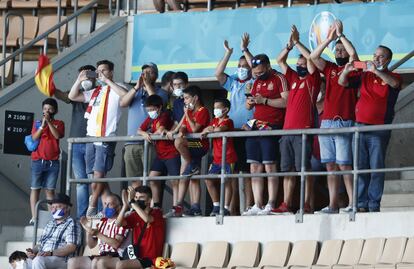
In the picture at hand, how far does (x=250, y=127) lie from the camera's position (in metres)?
17.0

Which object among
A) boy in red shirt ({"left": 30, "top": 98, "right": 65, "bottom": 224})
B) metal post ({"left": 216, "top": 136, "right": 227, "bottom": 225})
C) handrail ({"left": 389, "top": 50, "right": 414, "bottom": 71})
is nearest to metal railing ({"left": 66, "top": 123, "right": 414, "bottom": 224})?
metal post ({"left": 216, "top": 136, "right": 227, "bottom": 225})

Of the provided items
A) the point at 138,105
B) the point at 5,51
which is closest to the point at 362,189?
the point at 138,105

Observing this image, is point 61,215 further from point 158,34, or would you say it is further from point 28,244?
point 158,34

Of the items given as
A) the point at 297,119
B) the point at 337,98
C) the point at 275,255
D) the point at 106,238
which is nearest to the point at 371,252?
the point at 275,255

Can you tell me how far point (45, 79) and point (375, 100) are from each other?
14.5 ft

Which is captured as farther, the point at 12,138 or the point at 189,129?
the point at 12,138

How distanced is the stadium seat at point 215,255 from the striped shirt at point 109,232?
857 mm

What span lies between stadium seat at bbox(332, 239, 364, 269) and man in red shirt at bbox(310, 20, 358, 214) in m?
0.60

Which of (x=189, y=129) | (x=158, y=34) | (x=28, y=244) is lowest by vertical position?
(x=28, y=244)

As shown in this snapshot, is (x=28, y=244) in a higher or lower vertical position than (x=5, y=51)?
lower

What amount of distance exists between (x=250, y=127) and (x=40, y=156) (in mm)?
2856

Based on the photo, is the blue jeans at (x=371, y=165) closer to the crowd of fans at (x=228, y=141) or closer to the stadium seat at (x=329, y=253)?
the crowd of fans at (x=228, y=141)

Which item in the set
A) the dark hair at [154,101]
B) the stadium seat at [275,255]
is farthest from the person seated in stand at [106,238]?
the stadium seat at [275,255]

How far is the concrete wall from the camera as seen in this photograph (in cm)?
2070
